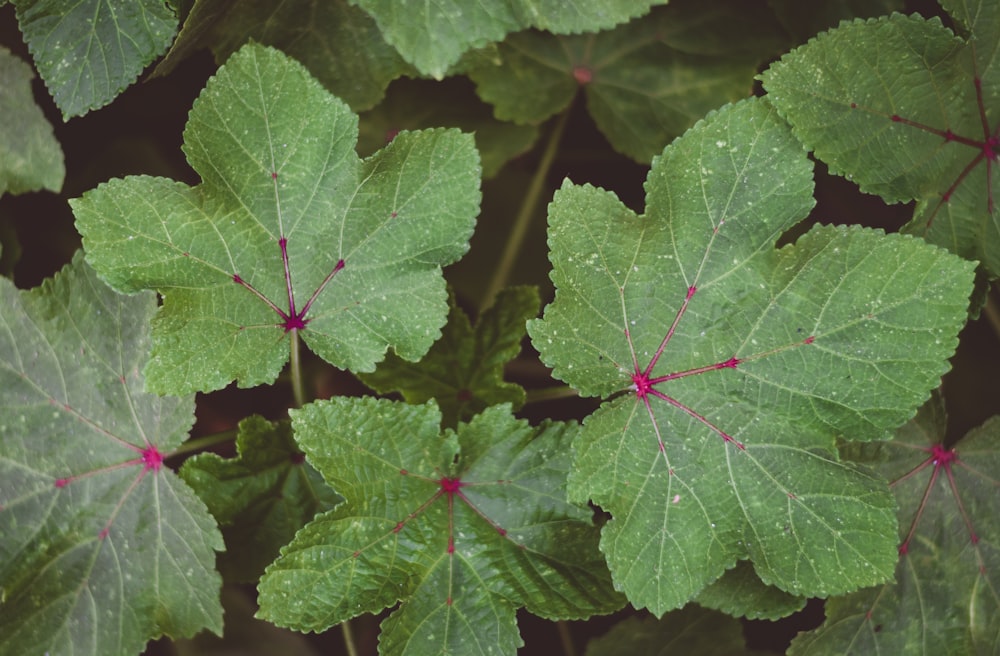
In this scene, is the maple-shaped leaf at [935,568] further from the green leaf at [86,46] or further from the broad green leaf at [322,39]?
the green leaf at [86,46]

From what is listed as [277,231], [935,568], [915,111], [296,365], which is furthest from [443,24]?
[935,568]

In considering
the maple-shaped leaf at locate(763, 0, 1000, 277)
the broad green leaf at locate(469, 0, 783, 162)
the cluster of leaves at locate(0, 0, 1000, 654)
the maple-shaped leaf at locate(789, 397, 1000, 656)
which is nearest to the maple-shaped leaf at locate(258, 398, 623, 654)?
the cluster of leaves at locate(0, 0, 1000, 654)

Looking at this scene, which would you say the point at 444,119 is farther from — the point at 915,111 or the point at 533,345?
the point at 915,111

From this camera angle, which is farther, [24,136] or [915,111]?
[24,136]

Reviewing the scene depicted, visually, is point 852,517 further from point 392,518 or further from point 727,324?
point 392,518

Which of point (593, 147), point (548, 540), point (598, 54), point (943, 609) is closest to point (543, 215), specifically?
point (593, 147)

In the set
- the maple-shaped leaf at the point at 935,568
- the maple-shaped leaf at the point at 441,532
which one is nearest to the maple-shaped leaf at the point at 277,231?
the maple-shaped leaf at the point at 441,532
